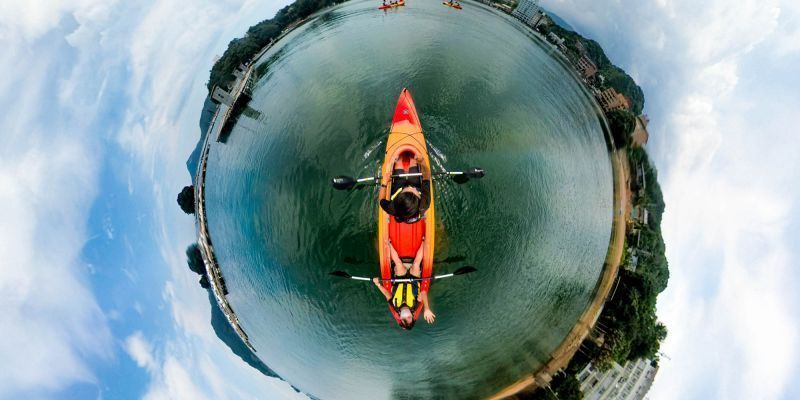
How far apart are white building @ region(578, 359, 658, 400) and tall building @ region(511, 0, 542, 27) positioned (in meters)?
17.7

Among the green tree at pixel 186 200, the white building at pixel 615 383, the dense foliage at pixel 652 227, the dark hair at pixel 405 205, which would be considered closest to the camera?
the dark hair at pixel 405 205

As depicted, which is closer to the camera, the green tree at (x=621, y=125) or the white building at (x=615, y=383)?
the white building at (x=615, y=383)

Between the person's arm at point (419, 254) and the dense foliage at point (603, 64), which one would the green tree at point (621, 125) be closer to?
the dense foliage at point (603, 64)

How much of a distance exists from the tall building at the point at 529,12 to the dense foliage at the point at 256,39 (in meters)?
10.7

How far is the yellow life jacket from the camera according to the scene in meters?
11.5

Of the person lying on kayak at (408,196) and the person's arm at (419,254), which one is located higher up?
the person lying on kayak at (408,196)

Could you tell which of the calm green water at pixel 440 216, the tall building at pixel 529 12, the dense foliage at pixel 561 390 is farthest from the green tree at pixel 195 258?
the tall building at pixel 529 12

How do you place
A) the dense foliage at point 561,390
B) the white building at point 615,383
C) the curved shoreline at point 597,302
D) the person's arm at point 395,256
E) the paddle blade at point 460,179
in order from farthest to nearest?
the curved shoreline at point 597,302 → the white building at point 615,383 → the dense foliage at point 561,390 → the paddle blade at point 460,179 → the person's arm at point 395,256

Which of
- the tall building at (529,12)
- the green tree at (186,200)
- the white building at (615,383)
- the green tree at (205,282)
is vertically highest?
the tall building at (529,12)

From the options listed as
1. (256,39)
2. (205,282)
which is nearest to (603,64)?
(256,39)

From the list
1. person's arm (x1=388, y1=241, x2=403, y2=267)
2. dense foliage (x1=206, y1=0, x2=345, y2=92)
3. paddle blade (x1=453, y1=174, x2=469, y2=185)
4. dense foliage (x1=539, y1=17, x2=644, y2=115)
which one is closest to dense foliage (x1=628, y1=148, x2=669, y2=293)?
dense foliage (x1=539, y1=17, x2=644, y2=115)

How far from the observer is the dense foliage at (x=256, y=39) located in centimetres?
1839

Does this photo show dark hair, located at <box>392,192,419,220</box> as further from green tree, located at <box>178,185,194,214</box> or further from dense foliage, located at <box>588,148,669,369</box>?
green tree, located at <box>178,185,194,214</box>

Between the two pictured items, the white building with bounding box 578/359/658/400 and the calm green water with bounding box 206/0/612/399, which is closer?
the calm green water with bounding box 206/0/612/399
